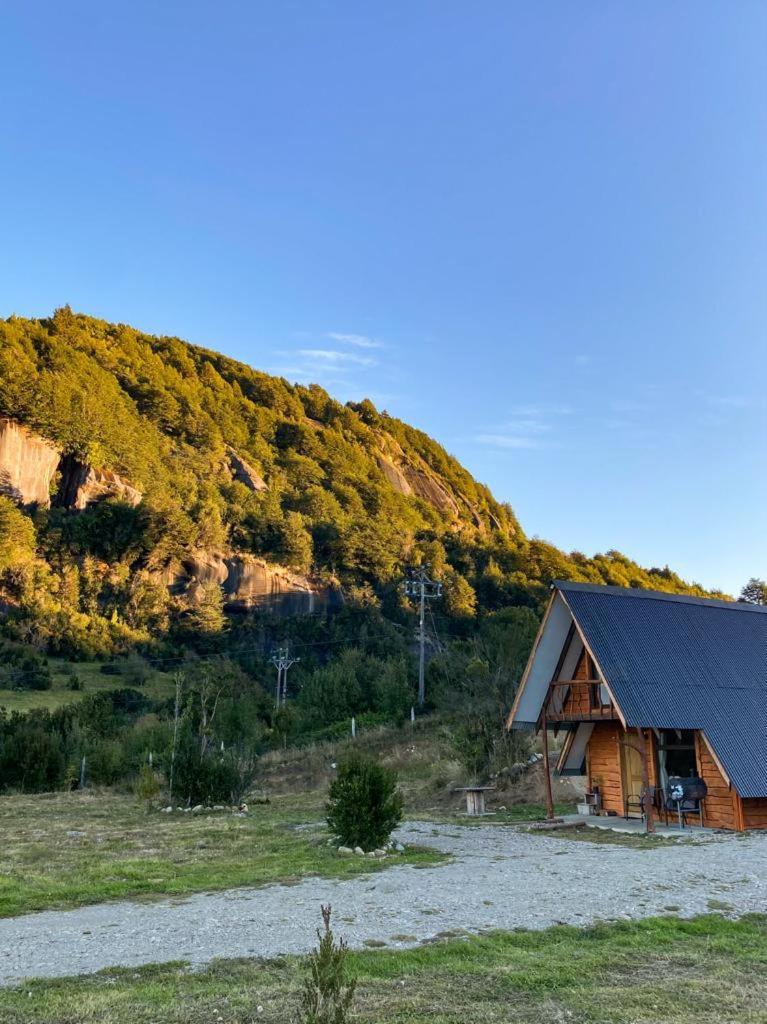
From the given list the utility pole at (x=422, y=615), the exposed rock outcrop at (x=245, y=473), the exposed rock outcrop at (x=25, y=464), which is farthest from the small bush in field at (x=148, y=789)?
the exposed rock outcrop at (x=245, y=473)

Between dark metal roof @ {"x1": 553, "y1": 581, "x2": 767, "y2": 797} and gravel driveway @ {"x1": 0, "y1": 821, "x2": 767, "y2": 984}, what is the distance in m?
3.55

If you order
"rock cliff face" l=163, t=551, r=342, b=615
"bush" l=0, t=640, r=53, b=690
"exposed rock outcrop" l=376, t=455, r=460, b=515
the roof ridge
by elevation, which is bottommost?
"bush" l=0, t=640, r=53, b=690

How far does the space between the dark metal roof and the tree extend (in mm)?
70213

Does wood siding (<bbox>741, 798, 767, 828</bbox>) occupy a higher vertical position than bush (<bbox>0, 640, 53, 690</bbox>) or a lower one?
lower

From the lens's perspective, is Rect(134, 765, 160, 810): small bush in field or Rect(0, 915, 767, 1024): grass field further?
Rect(134, 765, 160, 810): small bush in field

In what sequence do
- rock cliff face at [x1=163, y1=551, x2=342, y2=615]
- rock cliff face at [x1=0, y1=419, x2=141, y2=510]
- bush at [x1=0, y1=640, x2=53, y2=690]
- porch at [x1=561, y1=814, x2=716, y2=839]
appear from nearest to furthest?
1. porch at [x1=561, y1=814, x2=716, y2=839]
2. bush at [x1=0, y1=640, x2=53, y2=690]
3. rock cliff face at [x1=0, y1=419, x2=141, y2=510]
4. rock cliff face at [x1=163, y1=551, x2=342, y2=615]

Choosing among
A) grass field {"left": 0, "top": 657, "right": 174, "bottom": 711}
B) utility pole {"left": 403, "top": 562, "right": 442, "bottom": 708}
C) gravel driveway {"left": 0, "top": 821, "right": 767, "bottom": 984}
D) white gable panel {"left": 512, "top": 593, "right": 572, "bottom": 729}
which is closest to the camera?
gravel driveway {"left": 0, "top": 821, "right": 767, "bottom": 984}

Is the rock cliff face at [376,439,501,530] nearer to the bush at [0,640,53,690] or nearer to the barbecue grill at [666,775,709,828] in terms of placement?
the bush at [0,640,53,690]

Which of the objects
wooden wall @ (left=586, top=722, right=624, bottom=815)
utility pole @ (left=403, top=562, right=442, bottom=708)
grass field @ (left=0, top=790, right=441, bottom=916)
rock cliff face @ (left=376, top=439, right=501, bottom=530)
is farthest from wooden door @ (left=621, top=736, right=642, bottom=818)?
rock cliff face @ (left=376, top=439, right=501, bottom=530)

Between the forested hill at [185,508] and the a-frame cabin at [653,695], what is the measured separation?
47.4 meters

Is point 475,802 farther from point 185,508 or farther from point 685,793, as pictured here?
point 185,508

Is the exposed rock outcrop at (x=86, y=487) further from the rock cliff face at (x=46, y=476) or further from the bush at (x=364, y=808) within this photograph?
the bush at (x=364, y=808)

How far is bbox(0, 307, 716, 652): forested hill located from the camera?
65.6 metres

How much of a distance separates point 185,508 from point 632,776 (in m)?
60.1
